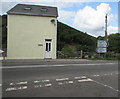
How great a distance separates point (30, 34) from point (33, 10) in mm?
3511

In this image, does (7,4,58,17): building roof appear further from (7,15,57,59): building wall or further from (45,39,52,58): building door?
(45,39,52,58): building door

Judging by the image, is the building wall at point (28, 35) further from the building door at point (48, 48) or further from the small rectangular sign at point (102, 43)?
the small rectangular sign at point (102, 43)

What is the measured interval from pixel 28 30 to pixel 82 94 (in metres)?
17.4

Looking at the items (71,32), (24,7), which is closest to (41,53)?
(24,7)

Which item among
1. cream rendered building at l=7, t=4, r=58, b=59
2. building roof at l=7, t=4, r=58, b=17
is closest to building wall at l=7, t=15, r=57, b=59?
cream rendered building at l=7, t=4, r=58, b=59

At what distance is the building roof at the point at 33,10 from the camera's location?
22.0 m

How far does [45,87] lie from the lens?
6.57 metres

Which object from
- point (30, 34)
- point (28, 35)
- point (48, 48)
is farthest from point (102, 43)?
point (28, 35)

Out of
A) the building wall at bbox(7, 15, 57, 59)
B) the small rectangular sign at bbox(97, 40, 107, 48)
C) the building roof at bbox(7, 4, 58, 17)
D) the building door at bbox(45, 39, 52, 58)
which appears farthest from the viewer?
the small rectangular sign at bbox(97, 40, 107, 48)

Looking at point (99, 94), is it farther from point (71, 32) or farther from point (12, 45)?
point (71, 32)

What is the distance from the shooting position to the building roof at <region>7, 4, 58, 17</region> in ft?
72.3

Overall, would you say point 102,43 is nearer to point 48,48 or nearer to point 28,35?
point 48,48

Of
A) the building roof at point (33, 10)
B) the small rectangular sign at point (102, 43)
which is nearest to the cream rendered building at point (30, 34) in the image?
the building roof at point (33, 10)

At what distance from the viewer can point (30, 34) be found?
72.1 ft
